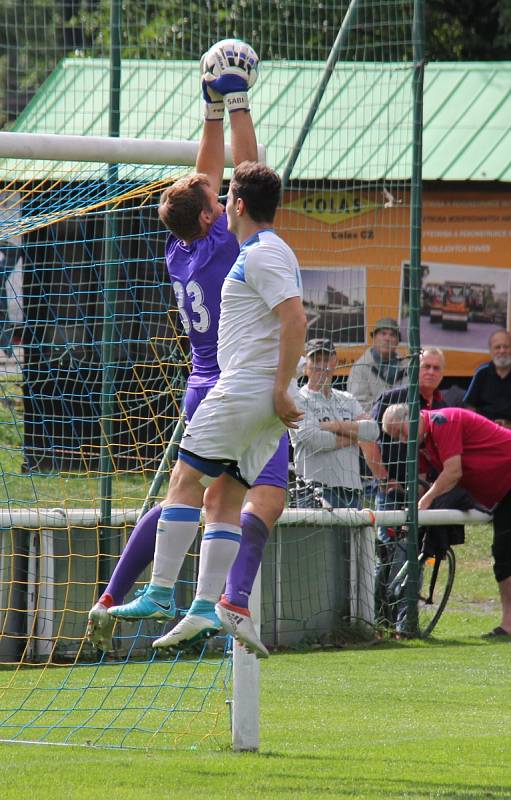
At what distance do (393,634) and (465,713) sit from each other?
11.1ft

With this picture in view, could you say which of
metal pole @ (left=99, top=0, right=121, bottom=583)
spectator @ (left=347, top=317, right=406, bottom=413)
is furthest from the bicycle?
metal pole @ (left=99, top=0, right=121, bottom=583)

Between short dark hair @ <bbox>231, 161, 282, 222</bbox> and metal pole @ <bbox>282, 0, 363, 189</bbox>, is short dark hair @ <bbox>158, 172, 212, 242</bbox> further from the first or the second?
metal pole @ <bbox>282, 0, 363, 189</bbox>

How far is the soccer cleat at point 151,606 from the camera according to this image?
627 centimetres

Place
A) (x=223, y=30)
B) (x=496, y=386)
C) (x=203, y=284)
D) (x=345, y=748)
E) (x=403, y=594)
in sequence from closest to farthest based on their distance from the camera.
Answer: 1. (x=203, y=284)
2. (x=345, y=748)
3. (x=403, y=594)
4. (x=496, y=386)
5. (x=223, y=30)

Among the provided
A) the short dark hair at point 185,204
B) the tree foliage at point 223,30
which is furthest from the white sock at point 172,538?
the tree foliage at point 223,30

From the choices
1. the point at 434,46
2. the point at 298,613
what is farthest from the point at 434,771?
the point at 434,46

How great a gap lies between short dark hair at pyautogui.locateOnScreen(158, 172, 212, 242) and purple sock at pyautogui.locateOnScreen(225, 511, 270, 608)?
51.5 inches

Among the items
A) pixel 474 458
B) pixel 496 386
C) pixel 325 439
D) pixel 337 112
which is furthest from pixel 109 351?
pixel 496 386

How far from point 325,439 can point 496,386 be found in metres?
3.06

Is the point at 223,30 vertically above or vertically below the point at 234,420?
above

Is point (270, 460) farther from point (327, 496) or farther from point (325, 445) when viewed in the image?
point (327, 496)

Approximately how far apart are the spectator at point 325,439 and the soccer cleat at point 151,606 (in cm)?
531

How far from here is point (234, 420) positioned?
6.14m

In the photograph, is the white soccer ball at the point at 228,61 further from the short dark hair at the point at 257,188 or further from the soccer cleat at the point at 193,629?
the soccer cleat at the point at 193,629
